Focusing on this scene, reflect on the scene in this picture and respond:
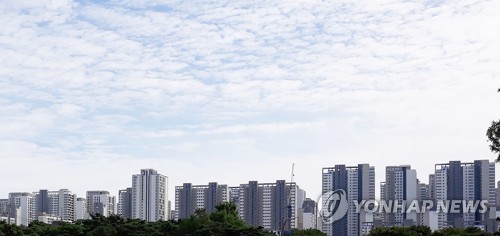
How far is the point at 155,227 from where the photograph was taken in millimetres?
42094

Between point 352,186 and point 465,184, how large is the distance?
624 inches

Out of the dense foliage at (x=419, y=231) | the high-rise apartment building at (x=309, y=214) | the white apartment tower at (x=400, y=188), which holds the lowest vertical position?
the high-rise apartment building at (x=309, y=214)

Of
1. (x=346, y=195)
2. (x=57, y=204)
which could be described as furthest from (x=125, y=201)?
(x=346, y=195)

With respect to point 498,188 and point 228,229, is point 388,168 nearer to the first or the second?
point 498,188

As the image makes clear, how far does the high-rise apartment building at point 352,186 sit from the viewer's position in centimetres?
11406

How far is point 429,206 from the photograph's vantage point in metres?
98.3

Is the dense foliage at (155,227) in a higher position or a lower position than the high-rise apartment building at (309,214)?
higher

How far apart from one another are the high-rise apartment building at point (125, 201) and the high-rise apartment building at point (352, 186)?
2933 cm

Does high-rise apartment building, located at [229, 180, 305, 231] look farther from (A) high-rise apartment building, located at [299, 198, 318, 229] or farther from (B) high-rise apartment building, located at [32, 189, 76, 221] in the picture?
(B) high-rise apartment building, located at [32, 189, 76, 221]

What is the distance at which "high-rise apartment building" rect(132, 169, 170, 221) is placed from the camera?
11406 centimetres

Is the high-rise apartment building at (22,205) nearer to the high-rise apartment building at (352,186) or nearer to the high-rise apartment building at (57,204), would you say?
the high-rise apartment building at (57,204)

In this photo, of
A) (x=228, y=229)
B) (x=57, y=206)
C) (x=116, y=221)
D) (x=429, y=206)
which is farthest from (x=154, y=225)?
(x=57, y=206)

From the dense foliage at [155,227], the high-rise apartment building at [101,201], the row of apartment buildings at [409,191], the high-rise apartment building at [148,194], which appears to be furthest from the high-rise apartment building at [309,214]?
the dense foliage at [155,227]

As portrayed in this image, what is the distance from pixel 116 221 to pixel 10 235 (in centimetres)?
703
